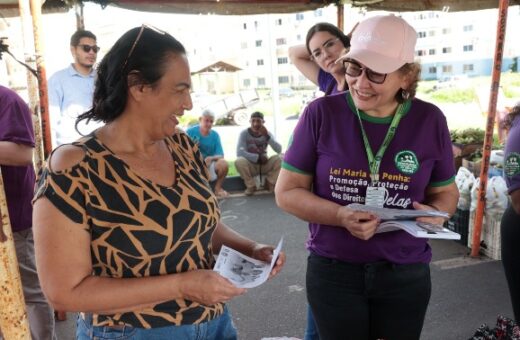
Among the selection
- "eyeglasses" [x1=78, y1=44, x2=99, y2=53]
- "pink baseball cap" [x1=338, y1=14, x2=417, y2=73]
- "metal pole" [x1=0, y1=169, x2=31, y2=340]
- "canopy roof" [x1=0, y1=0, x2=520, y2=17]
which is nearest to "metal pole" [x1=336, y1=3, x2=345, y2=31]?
"canopy roof" [x1=0, y1=0, x2=520, y2=17]

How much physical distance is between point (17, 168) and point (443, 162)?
211 cm

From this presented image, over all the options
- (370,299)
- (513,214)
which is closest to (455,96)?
(513,214)

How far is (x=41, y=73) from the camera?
3.07 m

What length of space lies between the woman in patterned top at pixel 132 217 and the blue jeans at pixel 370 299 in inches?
20.1

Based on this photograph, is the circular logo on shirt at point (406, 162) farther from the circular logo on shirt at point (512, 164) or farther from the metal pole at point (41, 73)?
the metal pole at point (41, 73)

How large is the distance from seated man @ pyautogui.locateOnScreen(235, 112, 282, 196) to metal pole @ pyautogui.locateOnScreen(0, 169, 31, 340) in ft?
20.6

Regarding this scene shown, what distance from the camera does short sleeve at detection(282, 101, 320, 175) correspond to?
1722mm

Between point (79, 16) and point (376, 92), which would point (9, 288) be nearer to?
point (376, 92)

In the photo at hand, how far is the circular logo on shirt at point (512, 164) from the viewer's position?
6.81ft

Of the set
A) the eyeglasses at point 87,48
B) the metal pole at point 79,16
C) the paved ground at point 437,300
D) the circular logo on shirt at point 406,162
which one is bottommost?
the paved ground at point 437,300

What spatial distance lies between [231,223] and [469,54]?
4152cm

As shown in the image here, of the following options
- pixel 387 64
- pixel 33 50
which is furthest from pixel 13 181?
pixel 387 64

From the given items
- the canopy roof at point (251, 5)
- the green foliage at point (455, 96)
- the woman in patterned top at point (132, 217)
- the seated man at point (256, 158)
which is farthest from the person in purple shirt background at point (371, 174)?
the green foliage at point (455, 96)

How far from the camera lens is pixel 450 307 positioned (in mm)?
3486
